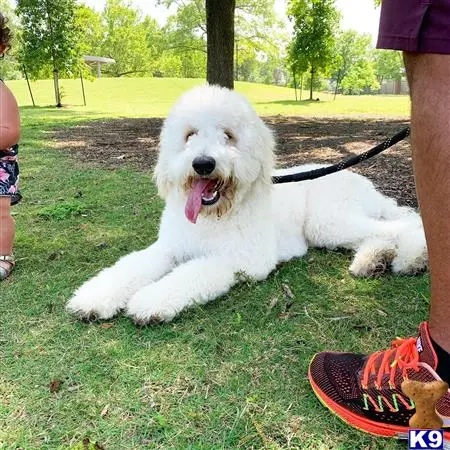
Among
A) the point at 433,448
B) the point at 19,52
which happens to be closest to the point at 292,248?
the point at 433,448

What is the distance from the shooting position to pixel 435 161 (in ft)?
4.78

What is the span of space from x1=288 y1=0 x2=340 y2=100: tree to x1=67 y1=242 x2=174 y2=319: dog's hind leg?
89.1ft

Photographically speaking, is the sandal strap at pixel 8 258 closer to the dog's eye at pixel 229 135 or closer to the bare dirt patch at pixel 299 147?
the dog's eye at pixel 229 135

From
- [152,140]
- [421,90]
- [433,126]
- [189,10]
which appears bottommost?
[152,140]

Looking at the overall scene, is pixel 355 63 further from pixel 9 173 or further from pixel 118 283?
pixel 118 283

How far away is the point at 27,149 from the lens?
340 inches

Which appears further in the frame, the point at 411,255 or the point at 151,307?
the point at 411,255

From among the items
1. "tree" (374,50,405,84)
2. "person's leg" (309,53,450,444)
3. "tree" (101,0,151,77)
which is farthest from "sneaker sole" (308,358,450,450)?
"tree" (374,50,405,84)

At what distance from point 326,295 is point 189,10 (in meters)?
39.9

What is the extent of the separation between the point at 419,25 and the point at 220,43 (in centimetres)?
968

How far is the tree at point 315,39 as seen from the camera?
89.7 ft

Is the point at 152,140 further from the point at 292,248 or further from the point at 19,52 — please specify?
the point at 19,52

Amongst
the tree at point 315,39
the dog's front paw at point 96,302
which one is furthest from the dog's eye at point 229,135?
the tree at point 315,39

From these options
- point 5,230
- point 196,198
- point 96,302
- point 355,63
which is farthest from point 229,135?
point 355,63
